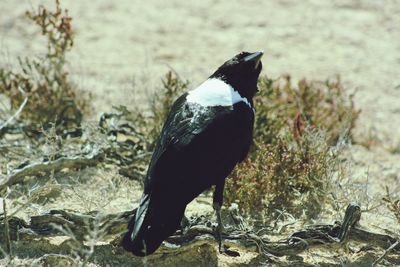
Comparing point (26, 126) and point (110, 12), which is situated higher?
point (110, 12)

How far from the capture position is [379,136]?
259 inches

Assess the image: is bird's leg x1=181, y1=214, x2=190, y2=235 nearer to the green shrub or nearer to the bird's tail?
the bird's tail

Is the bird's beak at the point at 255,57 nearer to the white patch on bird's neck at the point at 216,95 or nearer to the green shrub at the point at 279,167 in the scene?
the white patch on bird's neck at the point at 216,95

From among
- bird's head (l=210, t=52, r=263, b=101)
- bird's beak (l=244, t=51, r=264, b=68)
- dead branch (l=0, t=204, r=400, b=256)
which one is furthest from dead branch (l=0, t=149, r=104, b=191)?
bird's beak (l=244, t=51, r=264, b=68)

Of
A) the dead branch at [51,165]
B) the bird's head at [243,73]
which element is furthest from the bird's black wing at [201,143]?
the dead branch at [51,165]

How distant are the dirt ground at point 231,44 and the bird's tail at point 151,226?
2514 millimetres

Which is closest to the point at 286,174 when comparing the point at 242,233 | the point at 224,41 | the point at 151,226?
the point at 242,233

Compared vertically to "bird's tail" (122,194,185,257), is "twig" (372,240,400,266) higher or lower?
lower

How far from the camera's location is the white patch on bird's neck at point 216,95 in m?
4.35

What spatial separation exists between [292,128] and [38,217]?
2171 mm

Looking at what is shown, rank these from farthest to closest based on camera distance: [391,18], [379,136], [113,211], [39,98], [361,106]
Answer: [391,18]
[361,106]
[379,136]
[39,98]
[113,211]

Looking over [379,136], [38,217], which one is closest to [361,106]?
[379,136]

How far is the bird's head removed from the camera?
4.59m

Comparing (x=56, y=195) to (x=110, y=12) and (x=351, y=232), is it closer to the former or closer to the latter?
(x=351, y=232)
